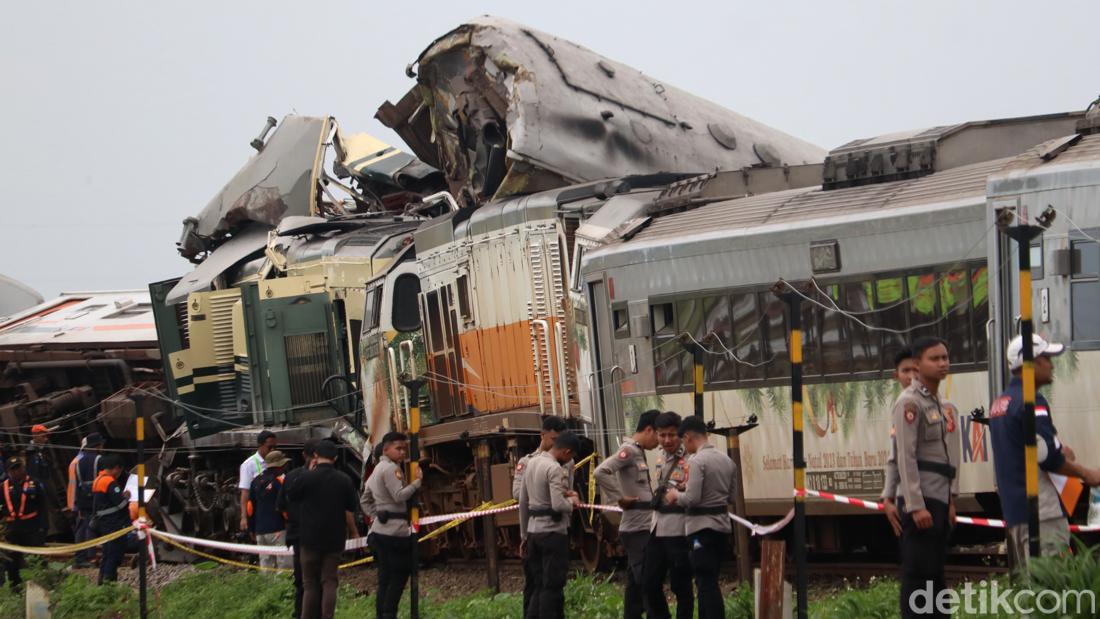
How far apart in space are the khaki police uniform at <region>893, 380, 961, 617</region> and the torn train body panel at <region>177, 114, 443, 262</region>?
2040 centimetres

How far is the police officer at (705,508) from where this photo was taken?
10031mm

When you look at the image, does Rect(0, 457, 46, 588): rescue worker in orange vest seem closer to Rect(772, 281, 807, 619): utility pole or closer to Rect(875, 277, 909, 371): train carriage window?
Rect(875, 277, 909, 371): train carriage window

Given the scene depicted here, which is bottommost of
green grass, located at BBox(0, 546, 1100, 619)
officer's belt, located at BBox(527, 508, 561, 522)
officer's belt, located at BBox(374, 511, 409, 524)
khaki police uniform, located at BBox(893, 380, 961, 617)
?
green grass, located at BBox(0, 546, 1100, 619)

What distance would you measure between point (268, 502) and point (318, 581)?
4.22m

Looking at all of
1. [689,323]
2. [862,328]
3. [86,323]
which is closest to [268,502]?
[689,323]

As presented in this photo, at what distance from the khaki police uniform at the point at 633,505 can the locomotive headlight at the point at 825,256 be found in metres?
3.14

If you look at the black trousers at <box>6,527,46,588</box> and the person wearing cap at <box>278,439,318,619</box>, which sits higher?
the person wearing cap at <box>278,439,318,619</box>

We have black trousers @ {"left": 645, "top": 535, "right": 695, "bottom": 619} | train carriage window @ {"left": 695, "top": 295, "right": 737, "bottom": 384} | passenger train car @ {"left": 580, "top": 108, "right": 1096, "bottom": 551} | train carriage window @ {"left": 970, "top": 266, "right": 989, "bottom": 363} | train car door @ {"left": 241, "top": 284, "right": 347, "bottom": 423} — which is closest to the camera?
black trousers @ {"left": 645, "top": 535, "right": 695, "bottom": 619}

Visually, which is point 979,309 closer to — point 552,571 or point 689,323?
point 689,323

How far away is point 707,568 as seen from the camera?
10070 mm

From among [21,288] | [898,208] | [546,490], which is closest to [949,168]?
[898,208]

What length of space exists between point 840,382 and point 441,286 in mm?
7094

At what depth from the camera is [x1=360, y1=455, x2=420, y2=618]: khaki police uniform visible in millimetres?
12383

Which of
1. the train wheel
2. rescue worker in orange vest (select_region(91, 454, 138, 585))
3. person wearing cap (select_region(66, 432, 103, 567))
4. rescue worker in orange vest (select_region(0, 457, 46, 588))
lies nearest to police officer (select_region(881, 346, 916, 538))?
the train wheel
